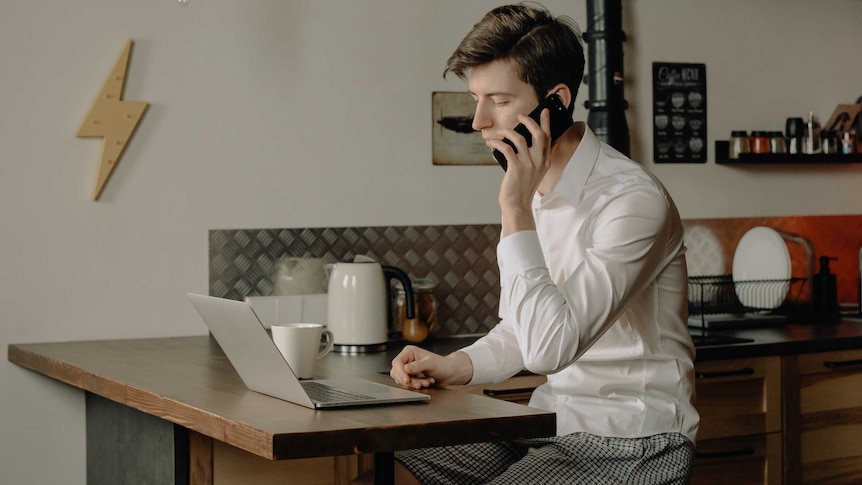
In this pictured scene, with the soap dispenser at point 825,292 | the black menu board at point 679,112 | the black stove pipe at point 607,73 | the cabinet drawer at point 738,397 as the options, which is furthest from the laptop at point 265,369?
the soap dispenser at point 825,292

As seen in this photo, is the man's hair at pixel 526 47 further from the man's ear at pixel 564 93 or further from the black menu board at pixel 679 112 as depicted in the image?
the black menu board at pixel 679 112

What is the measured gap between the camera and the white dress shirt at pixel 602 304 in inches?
73.3

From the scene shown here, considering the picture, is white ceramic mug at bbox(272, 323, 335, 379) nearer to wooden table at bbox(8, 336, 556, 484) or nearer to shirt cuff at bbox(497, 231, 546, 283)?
wooden table at bbox(8, 336, 556, 484)

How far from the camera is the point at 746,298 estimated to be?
3.72 meters

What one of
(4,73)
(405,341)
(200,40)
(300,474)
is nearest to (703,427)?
(405,341)

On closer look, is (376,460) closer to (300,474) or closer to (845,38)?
(300,474)

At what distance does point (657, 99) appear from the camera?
145 inches

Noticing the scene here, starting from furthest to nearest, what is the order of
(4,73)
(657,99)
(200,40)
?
1. (657,99)
2. (200,40)
3. (4,73)

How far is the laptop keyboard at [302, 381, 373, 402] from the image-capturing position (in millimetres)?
1785

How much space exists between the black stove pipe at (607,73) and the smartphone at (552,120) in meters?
1.47

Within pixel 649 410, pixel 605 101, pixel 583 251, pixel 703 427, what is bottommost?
pixel 703 427

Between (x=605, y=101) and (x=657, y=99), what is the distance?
0.29 m

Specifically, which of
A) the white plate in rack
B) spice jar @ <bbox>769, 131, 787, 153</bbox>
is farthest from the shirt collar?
spice jar @ <bbox>769, 131, 787, 153</bbox>

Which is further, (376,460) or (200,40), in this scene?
(200,40)
